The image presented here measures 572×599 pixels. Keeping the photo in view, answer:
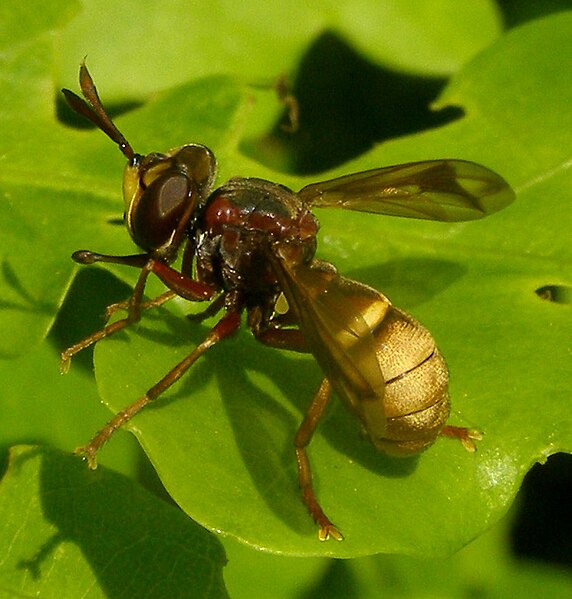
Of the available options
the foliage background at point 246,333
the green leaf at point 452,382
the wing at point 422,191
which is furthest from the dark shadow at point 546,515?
the wing at point 422,191

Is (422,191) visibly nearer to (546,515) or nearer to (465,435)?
(465,435)

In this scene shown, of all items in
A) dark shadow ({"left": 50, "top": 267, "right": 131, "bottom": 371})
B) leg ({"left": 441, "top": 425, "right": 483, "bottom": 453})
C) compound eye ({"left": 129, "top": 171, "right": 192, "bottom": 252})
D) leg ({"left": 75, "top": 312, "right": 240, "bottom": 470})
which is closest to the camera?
leg ({"left": 75, "top": 312, "right": 240, "bottom": 470})

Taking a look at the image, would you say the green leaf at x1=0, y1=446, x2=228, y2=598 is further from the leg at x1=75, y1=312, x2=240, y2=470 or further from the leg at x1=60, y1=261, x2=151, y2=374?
the leg at x1=60, y1=261, x2=151, y2=374

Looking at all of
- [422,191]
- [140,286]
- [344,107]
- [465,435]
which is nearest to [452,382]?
[465,435]

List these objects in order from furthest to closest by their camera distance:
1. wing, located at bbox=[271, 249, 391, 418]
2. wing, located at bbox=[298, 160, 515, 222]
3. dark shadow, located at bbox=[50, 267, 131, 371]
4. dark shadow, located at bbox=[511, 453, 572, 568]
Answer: dark shadow, located at bbox=[511, 453, 572, 568] < dark shadow, located at bbox=[50, 267, 131, 371] < wing, located at bbox=[298, 160, 515, 222] < wing, located at bbox=[271, 249, 391, 418]

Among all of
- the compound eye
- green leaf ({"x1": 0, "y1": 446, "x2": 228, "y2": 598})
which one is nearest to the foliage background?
green leaf ({"x1": 0, "y1": 446, "x2": 228, "y2": 598})

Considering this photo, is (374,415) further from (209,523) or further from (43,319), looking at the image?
(43,319)
